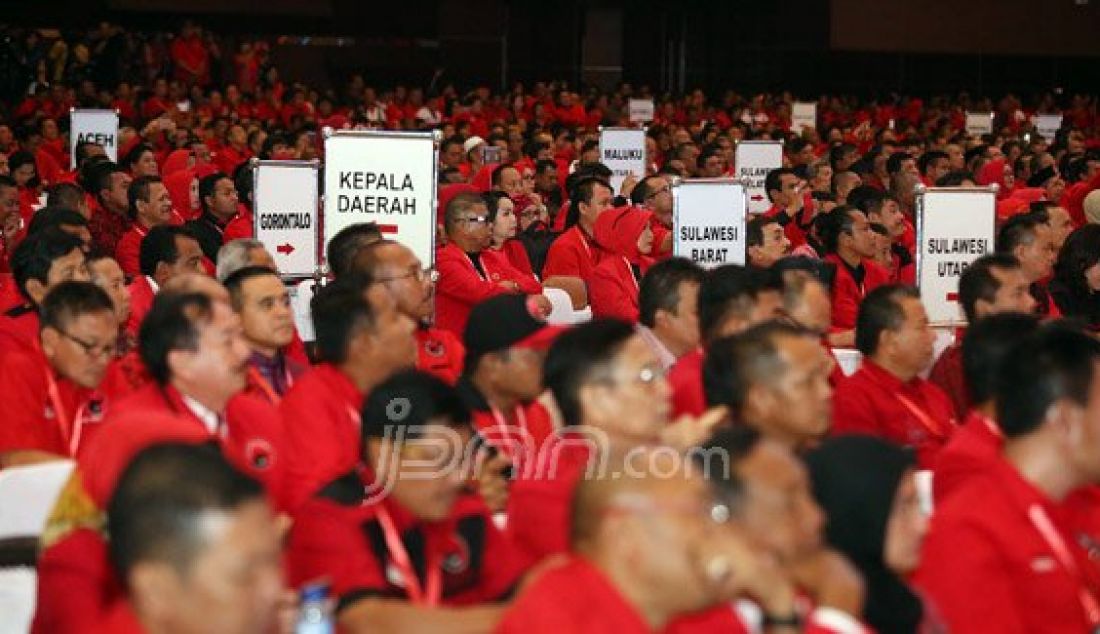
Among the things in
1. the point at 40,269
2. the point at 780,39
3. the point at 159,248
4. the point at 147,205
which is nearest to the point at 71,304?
the point at 40,269

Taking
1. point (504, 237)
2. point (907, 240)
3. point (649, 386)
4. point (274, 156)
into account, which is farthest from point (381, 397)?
point (274, 156)

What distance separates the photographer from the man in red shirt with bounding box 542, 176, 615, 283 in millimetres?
12461

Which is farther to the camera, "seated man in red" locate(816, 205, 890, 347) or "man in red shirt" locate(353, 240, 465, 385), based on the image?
"seated man in red" locate(816, 205, 890, 347)

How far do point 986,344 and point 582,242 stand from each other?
651cm

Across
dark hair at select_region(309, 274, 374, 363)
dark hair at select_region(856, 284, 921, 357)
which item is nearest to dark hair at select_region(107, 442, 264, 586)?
dark hair at select_region(309, 274, 374, 363)

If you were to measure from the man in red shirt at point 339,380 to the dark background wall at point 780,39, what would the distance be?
27086mm

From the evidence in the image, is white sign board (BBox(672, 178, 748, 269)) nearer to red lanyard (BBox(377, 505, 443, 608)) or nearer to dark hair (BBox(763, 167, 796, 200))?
dark hair (BBox(763, 167, 796, 200))

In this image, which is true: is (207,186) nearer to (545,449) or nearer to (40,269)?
(40,269)

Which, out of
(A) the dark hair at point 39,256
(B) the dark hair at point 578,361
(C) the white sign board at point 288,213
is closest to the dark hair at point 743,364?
(B) the dark hair at point 578,361

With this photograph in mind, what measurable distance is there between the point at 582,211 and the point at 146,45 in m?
18.2

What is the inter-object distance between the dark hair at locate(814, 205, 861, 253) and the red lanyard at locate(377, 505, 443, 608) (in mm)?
6706

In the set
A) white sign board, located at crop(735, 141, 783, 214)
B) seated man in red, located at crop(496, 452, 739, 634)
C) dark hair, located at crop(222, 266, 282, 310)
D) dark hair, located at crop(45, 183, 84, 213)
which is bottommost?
seated man in red, located at crop(496, 452, 739, 634)

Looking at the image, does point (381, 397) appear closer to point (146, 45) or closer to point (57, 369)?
point (57, 369)

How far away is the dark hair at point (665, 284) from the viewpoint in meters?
7.69
